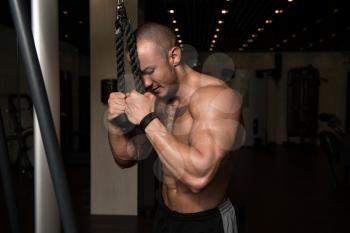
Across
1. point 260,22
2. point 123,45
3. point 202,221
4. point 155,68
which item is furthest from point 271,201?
point 123,45

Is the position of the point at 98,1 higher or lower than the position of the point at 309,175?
higher

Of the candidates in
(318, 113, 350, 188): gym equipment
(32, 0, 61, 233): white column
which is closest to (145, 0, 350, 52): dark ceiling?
(318, 113, 350, 188): gym equipment

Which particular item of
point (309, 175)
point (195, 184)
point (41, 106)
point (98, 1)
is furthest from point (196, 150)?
point (309, 175)

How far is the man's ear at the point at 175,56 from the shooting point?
131 centimetres

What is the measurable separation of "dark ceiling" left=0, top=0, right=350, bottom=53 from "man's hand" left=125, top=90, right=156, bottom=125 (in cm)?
295

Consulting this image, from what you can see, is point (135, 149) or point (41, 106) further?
point (135, 149)

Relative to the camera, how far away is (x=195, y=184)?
118 cm

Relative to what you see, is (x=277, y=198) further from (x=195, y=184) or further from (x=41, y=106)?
(x=41, y=106)

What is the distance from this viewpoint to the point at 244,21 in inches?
266

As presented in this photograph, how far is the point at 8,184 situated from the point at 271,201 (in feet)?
12.9

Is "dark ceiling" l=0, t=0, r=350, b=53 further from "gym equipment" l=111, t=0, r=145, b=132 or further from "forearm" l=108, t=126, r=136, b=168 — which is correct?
"gym equipment" l=111, t=0, r=145, b=132

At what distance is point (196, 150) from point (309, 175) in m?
5.32

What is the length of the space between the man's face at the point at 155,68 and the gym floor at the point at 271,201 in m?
1.02

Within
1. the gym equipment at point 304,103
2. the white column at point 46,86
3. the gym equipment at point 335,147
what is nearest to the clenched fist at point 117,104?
the white column at point 46,86
